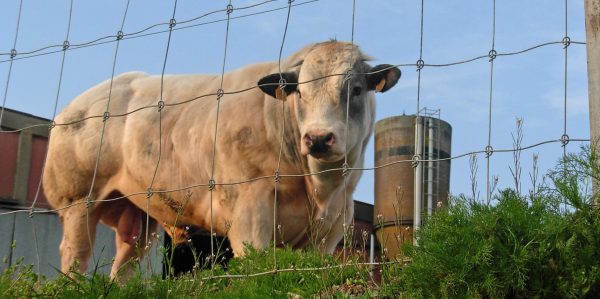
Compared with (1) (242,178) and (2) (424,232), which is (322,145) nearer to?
(1) (242,178)

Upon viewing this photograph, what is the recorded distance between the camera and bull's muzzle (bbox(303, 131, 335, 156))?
7.23 m

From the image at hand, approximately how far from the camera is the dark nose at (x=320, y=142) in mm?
7227

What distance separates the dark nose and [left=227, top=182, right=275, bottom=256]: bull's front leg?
28.0 inches

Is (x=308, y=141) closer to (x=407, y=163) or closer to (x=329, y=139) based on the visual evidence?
(x=329, y=139)

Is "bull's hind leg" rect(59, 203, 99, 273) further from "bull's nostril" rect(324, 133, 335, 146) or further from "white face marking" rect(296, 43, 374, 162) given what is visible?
"bull's nostril" rect(324, 133, 335, 146)

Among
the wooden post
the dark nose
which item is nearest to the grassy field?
the wooden post

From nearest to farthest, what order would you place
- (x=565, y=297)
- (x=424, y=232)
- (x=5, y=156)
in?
(x=565, y=297)
(x=424, y=232)
(x=5, y=156)

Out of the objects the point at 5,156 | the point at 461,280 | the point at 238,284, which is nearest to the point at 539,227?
the point at 461,280

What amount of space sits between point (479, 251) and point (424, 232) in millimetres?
400

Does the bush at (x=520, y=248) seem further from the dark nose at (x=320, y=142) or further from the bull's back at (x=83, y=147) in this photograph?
the bull's back at (x=83, y=147)

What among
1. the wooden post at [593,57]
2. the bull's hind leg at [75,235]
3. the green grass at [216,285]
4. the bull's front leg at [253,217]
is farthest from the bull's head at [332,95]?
the wooden post at [593,57]

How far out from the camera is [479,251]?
155 inches

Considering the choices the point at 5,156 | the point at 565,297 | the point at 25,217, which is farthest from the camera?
the point at 5,156

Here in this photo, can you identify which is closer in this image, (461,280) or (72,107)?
(461,280)
